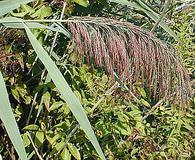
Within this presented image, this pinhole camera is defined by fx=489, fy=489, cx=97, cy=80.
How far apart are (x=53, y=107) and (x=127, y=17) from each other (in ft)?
3.09

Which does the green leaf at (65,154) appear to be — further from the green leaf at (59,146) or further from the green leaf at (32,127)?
the green leaf at (32,127)

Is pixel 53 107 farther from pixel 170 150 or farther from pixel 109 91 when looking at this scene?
pixel 170 150

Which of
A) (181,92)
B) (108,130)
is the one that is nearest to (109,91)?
(108,130)

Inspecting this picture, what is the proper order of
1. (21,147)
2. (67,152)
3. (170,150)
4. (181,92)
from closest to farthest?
(21,147) → (181,92) → (67,152) → (170,150)

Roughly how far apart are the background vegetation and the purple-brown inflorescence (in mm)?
430

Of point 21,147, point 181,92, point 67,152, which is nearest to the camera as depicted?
point 21,147

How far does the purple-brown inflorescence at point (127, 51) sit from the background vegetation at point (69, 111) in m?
0.43

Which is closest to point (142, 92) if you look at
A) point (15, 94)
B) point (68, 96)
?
point (15, 94)

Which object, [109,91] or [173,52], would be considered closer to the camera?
[173,52]

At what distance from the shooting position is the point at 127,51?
5.29 ft

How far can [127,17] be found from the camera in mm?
2908

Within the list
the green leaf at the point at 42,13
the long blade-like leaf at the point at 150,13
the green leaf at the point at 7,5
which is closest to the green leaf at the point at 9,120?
the green leaf at the point at 7,5

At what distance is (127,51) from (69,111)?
74 cm

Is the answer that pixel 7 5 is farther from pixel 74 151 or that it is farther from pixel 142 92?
pixel 142 92
